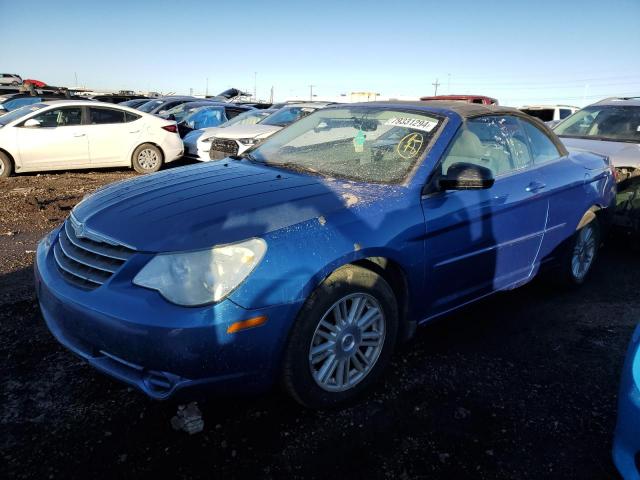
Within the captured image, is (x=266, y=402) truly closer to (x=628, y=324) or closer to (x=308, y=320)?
(x=308, y=320)

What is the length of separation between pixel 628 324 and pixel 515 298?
0.82 m

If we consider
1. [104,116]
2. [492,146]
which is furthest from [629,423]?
[104,116]

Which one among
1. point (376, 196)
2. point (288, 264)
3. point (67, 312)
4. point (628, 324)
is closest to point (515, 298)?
point (628, 324)

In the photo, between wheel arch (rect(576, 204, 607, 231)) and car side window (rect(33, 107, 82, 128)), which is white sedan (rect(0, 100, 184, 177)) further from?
wheel arch (rect(576, 204, 607, 231))

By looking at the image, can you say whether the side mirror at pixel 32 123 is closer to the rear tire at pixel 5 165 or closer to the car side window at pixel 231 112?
the rear tire at pixel 5 165

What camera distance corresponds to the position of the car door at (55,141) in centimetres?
866

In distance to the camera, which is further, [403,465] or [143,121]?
[143,121]

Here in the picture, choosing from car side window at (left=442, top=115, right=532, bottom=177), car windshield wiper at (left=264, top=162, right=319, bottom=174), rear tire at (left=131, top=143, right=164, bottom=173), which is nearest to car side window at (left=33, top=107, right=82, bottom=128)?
rear tire at (left=131, top=143, right=164, bottom=173)

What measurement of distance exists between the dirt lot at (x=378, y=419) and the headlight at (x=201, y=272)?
75cm

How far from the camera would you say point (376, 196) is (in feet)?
8.77

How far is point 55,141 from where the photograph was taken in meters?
8.85

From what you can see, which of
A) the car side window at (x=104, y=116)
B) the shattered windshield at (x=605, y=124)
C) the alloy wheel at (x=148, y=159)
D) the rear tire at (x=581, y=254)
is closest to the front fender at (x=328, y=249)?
the rear tire at (x=581, y=254)

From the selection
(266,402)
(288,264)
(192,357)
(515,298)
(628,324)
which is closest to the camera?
(192,357)

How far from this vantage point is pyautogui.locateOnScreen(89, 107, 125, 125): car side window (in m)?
9.28
